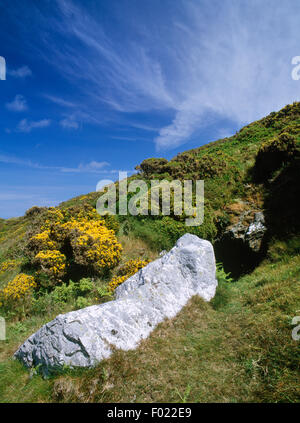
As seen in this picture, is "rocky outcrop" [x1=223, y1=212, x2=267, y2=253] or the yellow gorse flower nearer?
the yellow gorse flower

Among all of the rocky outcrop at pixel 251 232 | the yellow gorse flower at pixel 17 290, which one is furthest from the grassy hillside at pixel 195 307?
the rocky outcrop at pixel 251 232

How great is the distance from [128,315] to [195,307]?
1999 millimetres

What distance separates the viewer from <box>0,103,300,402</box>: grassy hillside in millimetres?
3389

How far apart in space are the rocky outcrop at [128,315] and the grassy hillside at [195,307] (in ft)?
0.75

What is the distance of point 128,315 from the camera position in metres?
4.59

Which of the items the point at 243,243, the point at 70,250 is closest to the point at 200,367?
the point at 243,243

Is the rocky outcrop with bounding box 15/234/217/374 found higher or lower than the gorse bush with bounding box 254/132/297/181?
lower

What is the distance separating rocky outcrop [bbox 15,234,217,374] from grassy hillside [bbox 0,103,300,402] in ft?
0.75

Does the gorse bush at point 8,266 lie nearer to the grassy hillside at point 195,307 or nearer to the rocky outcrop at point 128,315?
the grassy hillside at point 195,307

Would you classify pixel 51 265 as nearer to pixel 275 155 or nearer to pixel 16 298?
pixel 16 298

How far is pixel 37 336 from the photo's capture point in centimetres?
413

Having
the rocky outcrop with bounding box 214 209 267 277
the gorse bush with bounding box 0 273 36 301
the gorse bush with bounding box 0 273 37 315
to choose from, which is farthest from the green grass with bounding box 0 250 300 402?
the rocky outcrop with bounding box 214 209 267 277

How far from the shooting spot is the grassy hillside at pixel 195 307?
11.1 ft

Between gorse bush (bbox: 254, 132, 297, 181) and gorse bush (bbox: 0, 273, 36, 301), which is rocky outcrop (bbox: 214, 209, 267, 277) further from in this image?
gorse bush (bbox: 0, 273, 36, 301)
